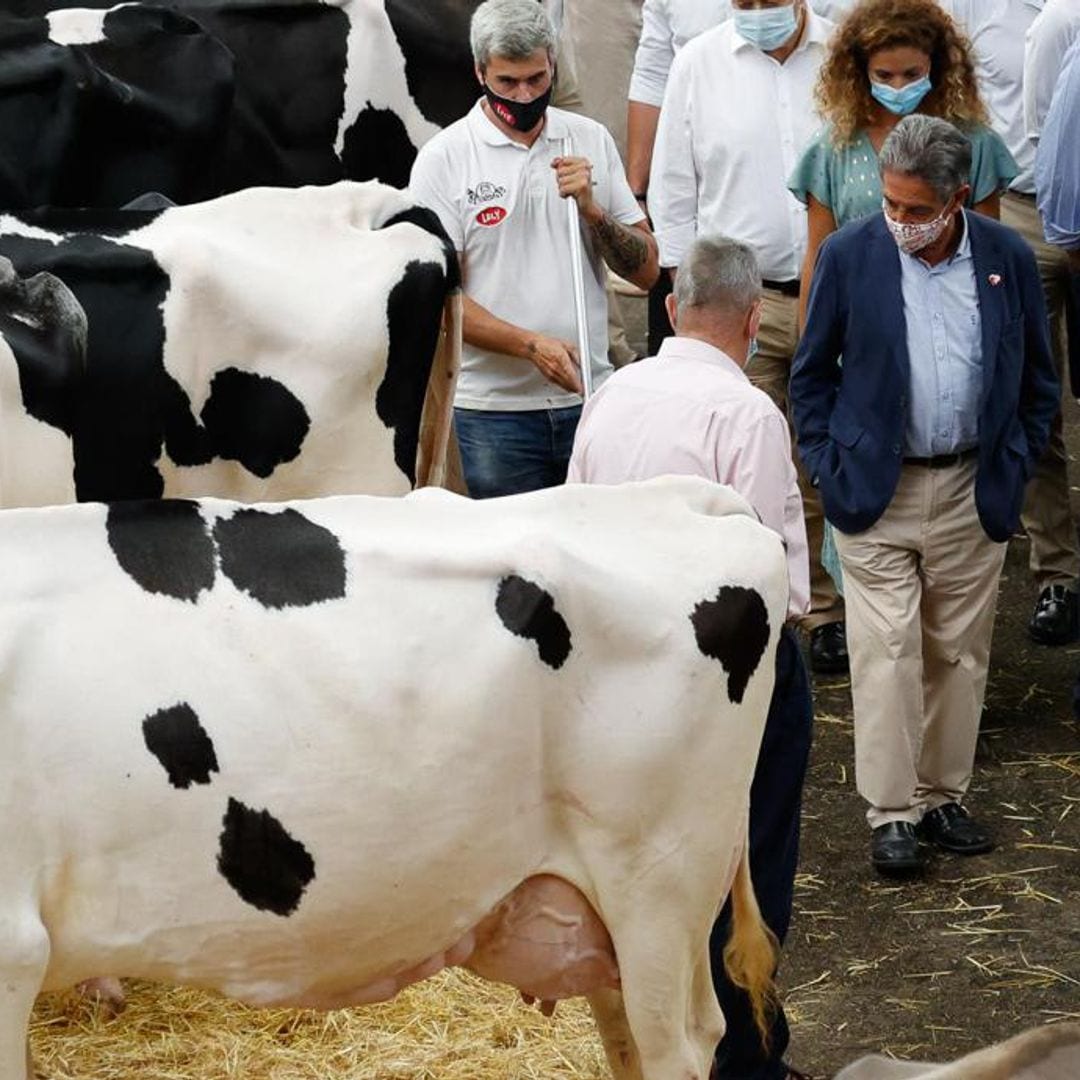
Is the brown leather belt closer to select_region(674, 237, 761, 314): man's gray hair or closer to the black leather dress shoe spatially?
the black leather dress shoe

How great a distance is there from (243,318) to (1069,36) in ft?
14.0

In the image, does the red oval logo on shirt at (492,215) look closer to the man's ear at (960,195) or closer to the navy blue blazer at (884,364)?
the navy blue blazer at (884,364)

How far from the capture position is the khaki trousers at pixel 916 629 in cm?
689

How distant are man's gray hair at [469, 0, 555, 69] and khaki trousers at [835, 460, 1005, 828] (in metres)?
1.78

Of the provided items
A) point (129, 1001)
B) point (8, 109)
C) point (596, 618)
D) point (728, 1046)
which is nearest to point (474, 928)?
point (596, 618)

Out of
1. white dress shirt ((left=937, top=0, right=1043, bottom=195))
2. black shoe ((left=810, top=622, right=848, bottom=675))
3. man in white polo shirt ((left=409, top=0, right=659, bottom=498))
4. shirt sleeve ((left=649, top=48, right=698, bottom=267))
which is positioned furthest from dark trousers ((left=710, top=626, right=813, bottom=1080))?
white dress shirt ((left=937, top=0, right=1043, bottom=195))

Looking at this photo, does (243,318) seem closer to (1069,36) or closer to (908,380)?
(908,380)

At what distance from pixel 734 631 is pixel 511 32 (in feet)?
10.5

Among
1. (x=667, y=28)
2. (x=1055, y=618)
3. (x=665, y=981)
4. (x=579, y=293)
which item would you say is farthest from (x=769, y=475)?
(x=667, y=28)

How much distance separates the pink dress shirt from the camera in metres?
5.39

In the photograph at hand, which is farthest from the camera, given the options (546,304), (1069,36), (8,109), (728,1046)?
(1069,36)

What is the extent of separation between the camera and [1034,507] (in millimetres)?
9000

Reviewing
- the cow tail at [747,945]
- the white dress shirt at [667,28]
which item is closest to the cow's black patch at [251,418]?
the cow tail at [747,945]

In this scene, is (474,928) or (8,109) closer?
(474,928)
